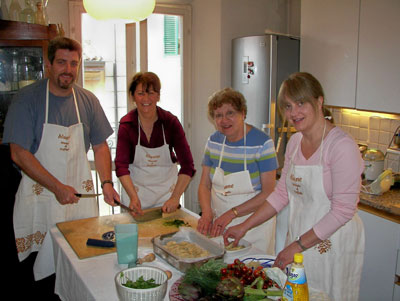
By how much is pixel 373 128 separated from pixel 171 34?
85.7 inches

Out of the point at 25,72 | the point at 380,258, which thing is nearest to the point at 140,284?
the point at 380,258

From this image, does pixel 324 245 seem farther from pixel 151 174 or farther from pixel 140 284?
pixel 151 174

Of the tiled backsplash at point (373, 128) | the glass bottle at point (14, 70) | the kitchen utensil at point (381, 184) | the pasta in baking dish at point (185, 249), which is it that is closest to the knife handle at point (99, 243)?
the pasta in baking dish at point (185, 249)

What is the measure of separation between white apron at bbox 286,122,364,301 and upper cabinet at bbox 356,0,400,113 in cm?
104

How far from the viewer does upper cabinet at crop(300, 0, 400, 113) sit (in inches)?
95.0

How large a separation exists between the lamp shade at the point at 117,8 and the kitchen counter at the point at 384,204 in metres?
1.65

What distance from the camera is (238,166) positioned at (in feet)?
6.95

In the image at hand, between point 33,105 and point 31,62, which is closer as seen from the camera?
point 33,105

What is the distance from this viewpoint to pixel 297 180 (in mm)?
1762

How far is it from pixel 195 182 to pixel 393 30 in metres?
2.46

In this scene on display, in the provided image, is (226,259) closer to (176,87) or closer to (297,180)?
(297,180)

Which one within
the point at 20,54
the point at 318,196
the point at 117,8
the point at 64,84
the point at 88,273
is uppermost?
the point at 117,8

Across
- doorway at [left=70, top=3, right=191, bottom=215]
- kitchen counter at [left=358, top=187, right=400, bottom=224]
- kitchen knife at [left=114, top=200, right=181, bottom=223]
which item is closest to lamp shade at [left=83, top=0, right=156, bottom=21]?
kitchen knife at [left=114, top=200, right=181, bottom=223]

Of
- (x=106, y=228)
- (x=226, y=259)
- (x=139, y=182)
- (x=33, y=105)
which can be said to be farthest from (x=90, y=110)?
(x=226, y=259)
